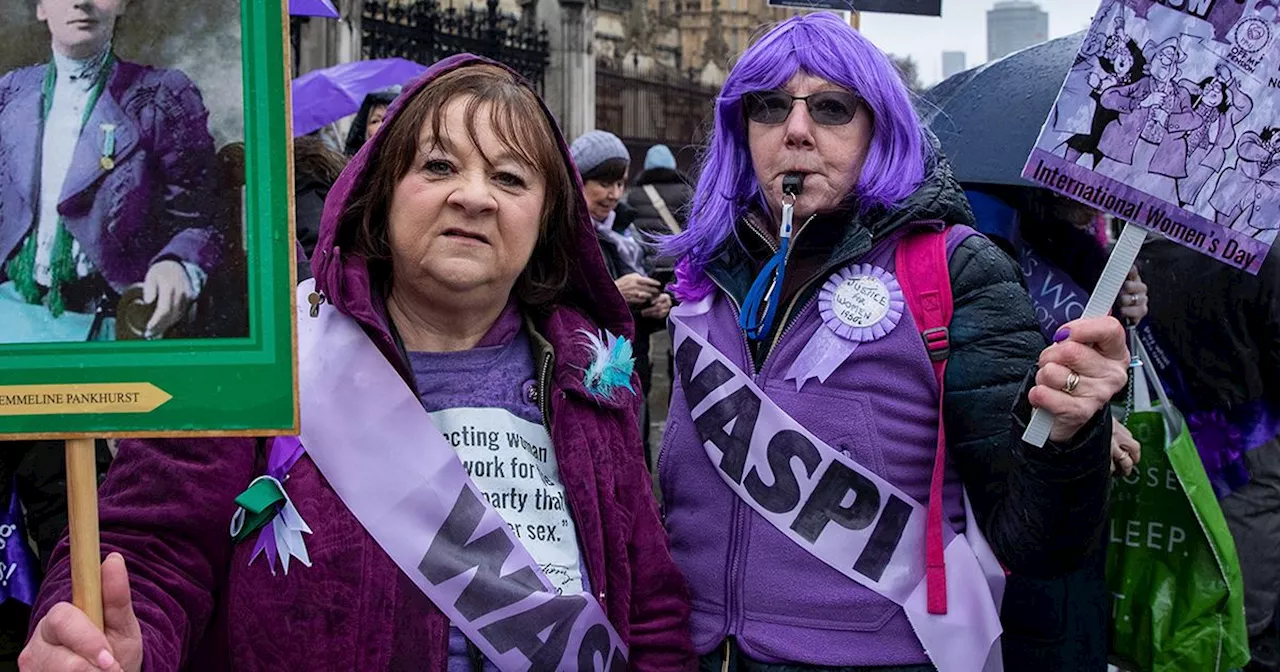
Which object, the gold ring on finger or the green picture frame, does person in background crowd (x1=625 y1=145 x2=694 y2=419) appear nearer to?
the gold ring on finger

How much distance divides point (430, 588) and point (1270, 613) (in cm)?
282

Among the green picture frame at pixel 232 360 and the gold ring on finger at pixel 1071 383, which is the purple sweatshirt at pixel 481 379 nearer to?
the green picture frame at pixel 232 360

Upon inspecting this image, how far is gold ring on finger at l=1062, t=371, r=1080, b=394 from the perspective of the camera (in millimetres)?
2139

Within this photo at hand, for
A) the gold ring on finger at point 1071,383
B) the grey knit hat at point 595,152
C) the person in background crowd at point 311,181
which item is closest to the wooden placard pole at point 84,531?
the gold ring on finger at point 1071,383

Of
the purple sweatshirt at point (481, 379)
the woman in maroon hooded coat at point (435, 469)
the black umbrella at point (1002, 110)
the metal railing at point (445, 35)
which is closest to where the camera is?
the woman in maroon hooded coat at point (435, 469)

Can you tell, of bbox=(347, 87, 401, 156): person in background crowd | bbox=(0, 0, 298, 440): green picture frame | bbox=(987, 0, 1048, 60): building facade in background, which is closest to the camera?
bbox=(0, 0, 298, 440): green picture frame

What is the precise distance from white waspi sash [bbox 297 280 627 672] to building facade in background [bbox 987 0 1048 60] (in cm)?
280

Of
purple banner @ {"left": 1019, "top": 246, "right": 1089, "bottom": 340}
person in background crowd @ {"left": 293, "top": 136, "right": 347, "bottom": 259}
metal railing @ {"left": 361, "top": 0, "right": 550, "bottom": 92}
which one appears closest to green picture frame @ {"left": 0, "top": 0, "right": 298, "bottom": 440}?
purple banner @ {"left": 1019, "top": 246, "right": 1089, "bottom": 340}

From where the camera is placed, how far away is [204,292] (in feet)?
5.90

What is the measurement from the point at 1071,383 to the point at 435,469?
1.01 meters

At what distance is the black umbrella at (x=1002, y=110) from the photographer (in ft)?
11.6

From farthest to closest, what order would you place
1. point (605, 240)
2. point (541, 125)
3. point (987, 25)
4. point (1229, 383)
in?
1. point (605, 240)
2. point (987, 25)
3. point (1229, 383)
4. point (541, 125)

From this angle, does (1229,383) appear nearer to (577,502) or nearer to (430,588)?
(577,502)

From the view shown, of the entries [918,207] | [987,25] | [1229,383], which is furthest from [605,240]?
[918,207]
